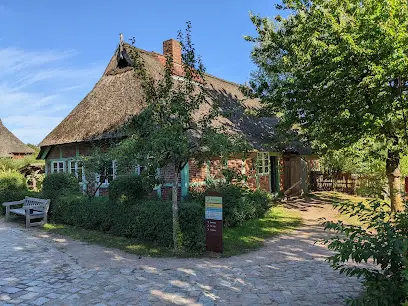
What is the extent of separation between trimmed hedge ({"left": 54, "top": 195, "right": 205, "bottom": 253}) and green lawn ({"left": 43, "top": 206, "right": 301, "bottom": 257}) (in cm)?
21

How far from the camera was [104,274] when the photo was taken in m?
5.59

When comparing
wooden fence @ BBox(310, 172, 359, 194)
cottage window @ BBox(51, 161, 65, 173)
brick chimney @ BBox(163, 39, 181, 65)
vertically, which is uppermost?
brick chimney @ BBox(163, 39, 181, 65)

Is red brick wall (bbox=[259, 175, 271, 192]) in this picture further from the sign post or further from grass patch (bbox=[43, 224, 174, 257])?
the sign post

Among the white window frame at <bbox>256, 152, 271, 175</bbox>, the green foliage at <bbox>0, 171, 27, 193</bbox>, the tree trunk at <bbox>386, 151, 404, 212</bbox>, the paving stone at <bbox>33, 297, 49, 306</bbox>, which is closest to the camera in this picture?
the paving stone at <bbox>33, 297, 49, 306</bbox>

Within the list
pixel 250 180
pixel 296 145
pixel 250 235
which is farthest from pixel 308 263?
pixel 296 145

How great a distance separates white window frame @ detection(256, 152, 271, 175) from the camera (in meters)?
14.9

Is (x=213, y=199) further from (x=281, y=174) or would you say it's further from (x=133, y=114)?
(x=281, y=174)

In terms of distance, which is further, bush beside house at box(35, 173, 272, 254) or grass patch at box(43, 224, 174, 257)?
bush beside house at box(35, 173, 272, 254)

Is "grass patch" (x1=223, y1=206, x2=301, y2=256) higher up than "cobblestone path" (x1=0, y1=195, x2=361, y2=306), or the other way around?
"grass patch" (x1=223, y1=206, x2=301, y2=256)

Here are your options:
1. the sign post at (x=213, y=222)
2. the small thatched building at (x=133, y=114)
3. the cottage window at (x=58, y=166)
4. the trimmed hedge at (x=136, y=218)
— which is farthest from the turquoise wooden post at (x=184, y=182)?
the cottage window at (x=58, y=166)

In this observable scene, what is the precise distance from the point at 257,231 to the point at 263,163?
256 inches

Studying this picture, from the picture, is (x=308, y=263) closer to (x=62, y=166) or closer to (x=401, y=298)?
(x=401, y=298)

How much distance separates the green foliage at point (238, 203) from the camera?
945cm

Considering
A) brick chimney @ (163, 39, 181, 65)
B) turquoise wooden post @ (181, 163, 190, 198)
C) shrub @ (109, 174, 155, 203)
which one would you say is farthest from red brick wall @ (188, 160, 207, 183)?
brick chimney @ (163, 39, 181, 65)
